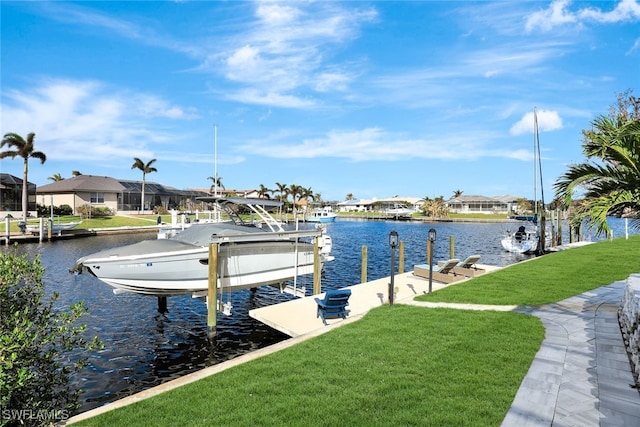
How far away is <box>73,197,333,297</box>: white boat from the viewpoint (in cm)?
1105

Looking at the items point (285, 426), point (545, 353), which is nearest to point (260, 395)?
point (285, 426)

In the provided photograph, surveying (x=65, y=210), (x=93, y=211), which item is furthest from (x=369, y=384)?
(x=65, y=210)

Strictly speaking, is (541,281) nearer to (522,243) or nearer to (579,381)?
(579,381)

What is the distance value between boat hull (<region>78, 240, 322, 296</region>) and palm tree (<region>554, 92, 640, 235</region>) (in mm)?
8954

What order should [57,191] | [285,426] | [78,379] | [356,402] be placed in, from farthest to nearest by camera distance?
[57,191] < [78,379] < [356,402] < [285,426]

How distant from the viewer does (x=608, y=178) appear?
748 cm

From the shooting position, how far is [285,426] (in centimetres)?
457

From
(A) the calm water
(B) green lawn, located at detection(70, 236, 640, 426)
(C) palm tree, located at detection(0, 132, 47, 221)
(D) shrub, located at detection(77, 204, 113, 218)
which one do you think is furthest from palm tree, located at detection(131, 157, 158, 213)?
(B) green lawn, located at detection(70, 236, 640, 426)

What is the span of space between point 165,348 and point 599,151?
38.5ft

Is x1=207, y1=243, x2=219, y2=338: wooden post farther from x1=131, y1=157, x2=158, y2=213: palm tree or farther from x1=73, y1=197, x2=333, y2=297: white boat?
x1=131, y1=157, x2=158, y2=213: palm tree

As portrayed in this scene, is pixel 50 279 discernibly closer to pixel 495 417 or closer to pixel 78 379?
pixel 78 379

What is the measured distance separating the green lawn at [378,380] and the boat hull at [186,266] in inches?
202

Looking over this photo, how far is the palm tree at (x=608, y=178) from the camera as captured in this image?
22.9 ft

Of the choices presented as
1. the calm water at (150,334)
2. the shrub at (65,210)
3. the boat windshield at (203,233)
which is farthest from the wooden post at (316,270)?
the shrub at (65,210)
